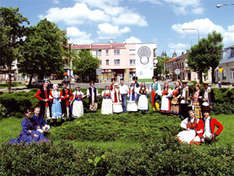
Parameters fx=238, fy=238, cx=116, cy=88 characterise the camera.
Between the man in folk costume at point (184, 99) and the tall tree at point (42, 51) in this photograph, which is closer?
the man in folk costume at point (184, 99)

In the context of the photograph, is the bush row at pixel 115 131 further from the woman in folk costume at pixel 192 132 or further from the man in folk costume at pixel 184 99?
the man in folk costume at pixel 184 99

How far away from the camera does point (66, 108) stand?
11352mm

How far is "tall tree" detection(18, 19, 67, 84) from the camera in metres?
38.8

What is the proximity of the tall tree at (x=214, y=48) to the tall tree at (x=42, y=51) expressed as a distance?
27.3 m

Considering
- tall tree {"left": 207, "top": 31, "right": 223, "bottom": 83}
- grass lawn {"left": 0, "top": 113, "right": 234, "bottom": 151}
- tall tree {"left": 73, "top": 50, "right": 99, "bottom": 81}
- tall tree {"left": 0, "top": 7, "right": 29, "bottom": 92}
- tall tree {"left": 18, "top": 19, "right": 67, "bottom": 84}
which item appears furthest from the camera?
tall tree {"left": 73, "top": 50, "right": 99, "bottom": 81}

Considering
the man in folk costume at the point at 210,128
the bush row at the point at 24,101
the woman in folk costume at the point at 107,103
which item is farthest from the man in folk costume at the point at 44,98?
the man in folk costume at the point at 210,128

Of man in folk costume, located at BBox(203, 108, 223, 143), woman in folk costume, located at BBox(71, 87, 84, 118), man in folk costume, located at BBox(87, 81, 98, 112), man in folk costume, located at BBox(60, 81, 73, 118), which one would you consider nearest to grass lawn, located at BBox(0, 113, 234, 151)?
man in folk costume, located at BBox(203, 108, 223, 143)

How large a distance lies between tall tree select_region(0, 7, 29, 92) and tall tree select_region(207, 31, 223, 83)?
32.6 meters

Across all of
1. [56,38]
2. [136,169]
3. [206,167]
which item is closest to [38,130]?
[136,169]

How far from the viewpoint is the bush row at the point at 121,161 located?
12.5 feet

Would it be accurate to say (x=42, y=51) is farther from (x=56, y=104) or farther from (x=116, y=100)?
(x=56, y=104)

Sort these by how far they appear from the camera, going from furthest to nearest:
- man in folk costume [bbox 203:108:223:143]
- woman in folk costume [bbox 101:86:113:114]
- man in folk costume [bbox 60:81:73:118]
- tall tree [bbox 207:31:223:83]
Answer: tall tree [bbox 207:31:223:83]
woman in folk costume [bbox 101:86:113:114]
man in folk costume [bbox 60:81:73:118]
man in folk costume [bbox 203:108:223:143]

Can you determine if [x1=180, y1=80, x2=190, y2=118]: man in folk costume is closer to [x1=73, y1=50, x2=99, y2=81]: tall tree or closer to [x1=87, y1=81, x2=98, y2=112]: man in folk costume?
[x1=87, y1=81, x2=98, y2=112]: man in folk costume

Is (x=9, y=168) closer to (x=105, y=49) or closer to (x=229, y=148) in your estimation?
(x=229, y=148)
